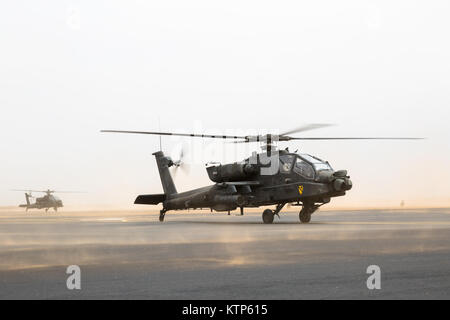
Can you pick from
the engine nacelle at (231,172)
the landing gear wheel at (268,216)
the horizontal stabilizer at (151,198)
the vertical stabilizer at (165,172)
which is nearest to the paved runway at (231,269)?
the landing gear wheel at (268,216)

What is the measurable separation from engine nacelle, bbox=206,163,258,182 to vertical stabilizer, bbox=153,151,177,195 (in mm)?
4813

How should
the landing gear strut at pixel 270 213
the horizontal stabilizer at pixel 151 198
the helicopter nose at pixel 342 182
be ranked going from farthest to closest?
the horizontal stabilizer at pixel 151 198 → the landing gear strut at pixel 270 213 → the helicopter nose at pixel 342 182

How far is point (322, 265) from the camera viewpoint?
1241 cm

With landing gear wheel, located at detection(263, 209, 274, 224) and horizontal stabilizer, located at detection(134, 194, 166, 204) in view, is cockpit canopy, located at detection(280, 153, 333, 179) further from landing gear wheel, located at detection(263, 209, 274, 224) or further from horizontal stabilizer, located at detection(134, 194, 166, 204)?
horizontal stabilizer, located at detection(134, 194, 166, 204)

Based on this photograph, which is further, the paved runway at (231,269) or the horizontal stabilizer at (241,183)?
the horizontal stabilizer at (241,183)

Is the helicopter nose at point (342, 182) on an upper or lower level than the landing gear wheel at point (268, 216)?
upper

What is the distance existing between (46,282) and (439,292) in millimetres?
5937

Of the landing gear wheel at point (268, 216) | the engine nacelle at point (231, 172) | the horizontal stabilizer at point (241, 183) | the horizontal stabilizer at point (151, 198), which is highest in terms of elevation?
the engine nacelle at point (231, 172)

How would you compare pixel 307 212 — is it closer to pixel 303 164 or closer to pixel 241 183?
pixel 303 164

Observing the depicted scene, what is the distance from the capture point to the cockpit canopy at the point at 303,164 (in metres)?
31.5

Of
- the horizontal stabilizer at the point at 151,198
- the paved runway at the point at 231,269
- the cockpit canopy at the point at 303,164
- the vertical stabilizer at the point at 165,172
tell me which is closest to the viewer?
the paved runway at the point at 231,269

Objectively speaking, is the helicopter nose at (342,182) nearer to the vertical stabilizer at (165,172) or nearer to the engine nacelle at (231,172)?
the engine nacelle at (231,172)
